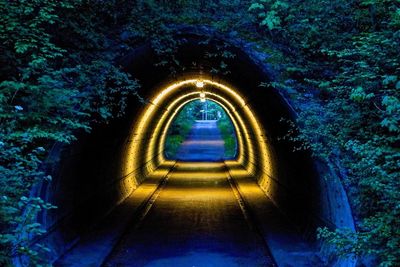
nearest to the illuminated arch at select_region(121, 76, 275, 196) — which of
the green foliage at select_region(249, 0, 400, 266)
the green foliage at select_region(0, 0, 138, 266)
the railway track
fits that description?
the railway track

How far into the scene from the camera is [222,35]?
32.9 ft

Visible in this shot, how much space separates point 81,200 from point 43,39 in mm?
4747

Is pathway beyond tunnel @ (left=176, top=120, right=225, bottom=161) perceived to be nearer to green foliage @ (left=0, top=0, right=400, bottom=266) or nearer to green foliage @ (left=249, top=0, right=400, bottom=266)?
green foliage @ (left=0, top=0, right=400, bottom=266)

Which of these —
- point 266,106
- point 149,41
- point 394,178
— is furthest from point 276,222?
point 394,178

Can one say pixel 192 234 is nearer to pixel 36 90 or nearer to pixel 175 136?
pixel 36 90

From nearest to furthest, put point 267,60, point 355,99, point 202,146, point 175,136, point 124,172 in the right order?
point 355,99, point 267,60, point 124,172, point 202,146, point 175,136

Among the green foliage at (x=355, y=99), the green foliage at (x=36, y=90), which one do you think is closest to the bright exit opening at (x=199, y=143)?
the green foliage at (x=355, y=99)

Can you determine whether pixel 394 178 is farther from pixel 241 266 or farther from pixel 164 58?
pixel 164 58

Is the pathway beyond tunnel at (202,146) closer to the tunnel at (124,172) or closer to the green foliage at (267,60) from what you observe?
the tunnel at (124,172)

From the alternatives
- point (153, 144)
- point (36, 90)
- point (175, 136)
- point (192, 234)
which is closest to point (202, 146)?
point (175, 136)

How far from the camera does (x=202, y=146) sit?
4853 cm

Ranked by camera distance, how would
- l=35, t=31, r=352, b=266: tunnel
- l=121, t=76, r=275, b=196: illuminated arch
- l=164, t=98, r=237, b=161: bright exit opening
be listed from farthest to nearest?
l=164, t=98, r=237, b=161: bright exit opening → l=121, t=76, r=275, b=196: illuminated arch → l=35, t=31, r=352, b=266: tunnel

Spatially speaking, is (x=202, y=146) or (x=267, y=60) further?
(x=202, y=146)

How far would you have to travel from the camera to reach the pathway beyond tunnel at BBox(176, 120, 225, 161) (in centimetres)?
3866
